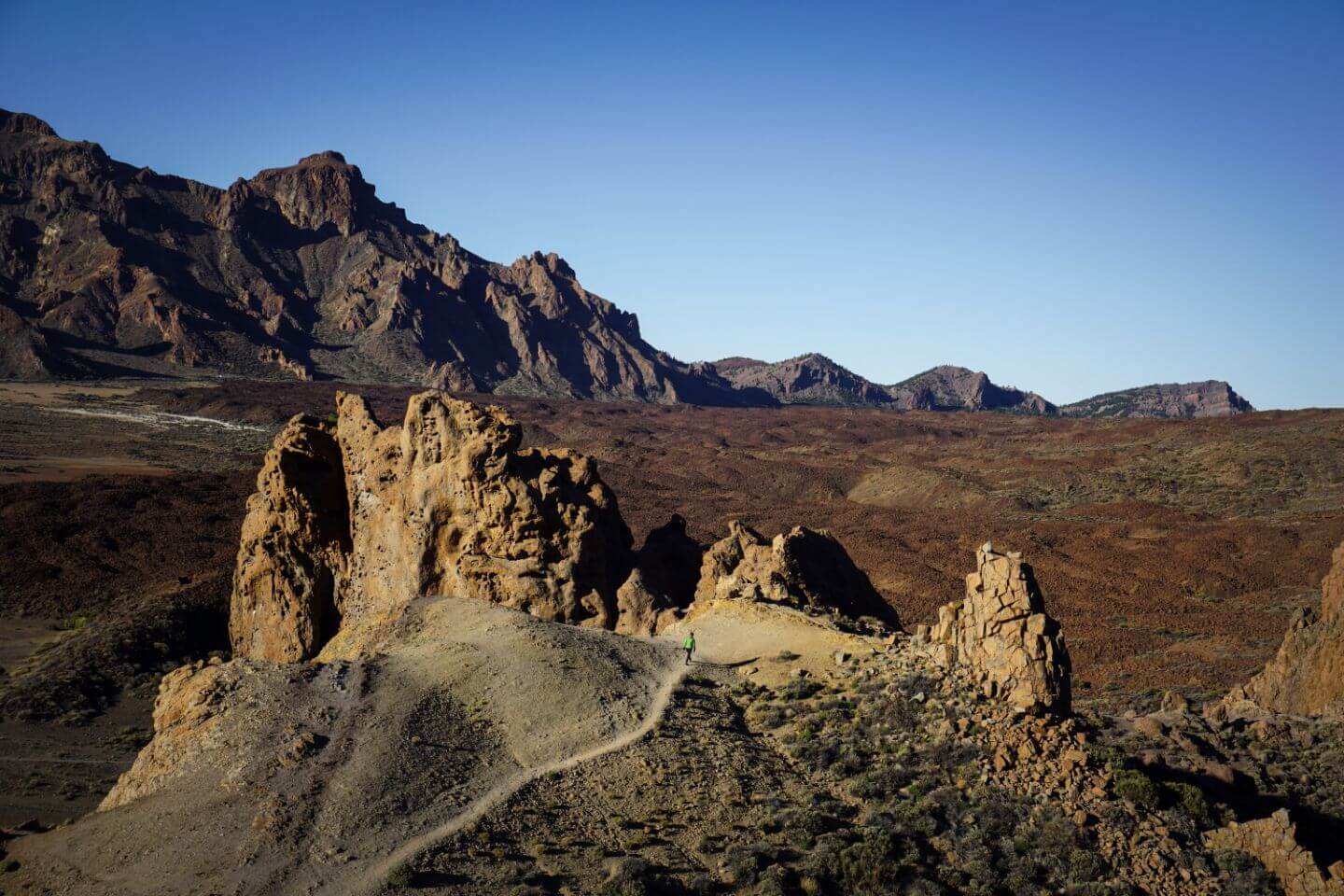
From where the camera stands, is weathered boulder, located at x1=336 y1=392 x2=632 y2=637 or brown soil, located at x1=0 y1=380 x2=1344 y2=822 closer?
weathered boulder, located at x1=336 y1=392 x2=632 y2=637

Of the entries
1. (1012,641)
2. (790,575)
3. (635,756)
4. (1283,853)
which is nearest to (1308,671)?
(1012,641)

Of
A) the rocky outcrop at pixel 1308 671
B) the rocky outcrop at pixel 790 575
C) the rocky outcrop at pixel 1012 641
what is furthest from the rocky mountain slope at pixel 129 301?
the rocky outcrop at pixel 1308 671

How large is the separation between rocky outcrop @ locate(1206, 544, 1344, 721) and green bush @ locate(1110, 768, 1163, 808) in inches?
413

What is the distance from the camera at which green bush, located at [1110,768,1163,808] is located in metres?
17.5

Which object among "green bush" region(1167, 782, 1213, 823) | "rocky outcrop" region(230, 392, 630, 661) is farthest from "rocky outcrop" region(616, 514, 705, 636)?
"green bush" region(1167, 782, 1213, 823)

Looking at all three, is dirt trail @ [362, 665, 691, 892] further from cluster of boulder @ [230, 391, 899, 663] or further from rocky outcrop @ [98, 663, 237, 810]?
cluster of boulder @ [230, 391, 899, 663]

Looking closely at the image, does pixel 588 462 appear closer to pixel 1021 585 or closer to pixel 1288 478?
pixel 1021 585

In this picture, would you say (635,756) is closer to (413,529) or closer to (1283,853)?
(1283,853)

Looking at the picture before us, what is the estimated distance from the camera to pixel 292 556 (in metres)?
31.6

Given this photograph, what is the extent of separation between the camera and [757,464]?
123188 millimetres

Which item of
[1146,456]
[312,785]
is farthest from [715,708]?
[1146,456]

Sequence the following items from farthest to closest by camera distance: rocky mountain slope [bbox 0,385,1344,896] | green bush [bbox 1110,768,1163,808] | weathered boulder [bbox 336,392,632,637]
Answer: weathered boulder [bbox 336,392,632,637]
green bush [bbox 1110,768,1163,808]
rocky mountain slope [bbox 0,385,1344,896]

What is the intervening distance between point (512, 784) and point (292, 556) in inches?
651

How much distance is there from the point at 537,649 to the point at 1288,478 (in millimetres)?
84504
